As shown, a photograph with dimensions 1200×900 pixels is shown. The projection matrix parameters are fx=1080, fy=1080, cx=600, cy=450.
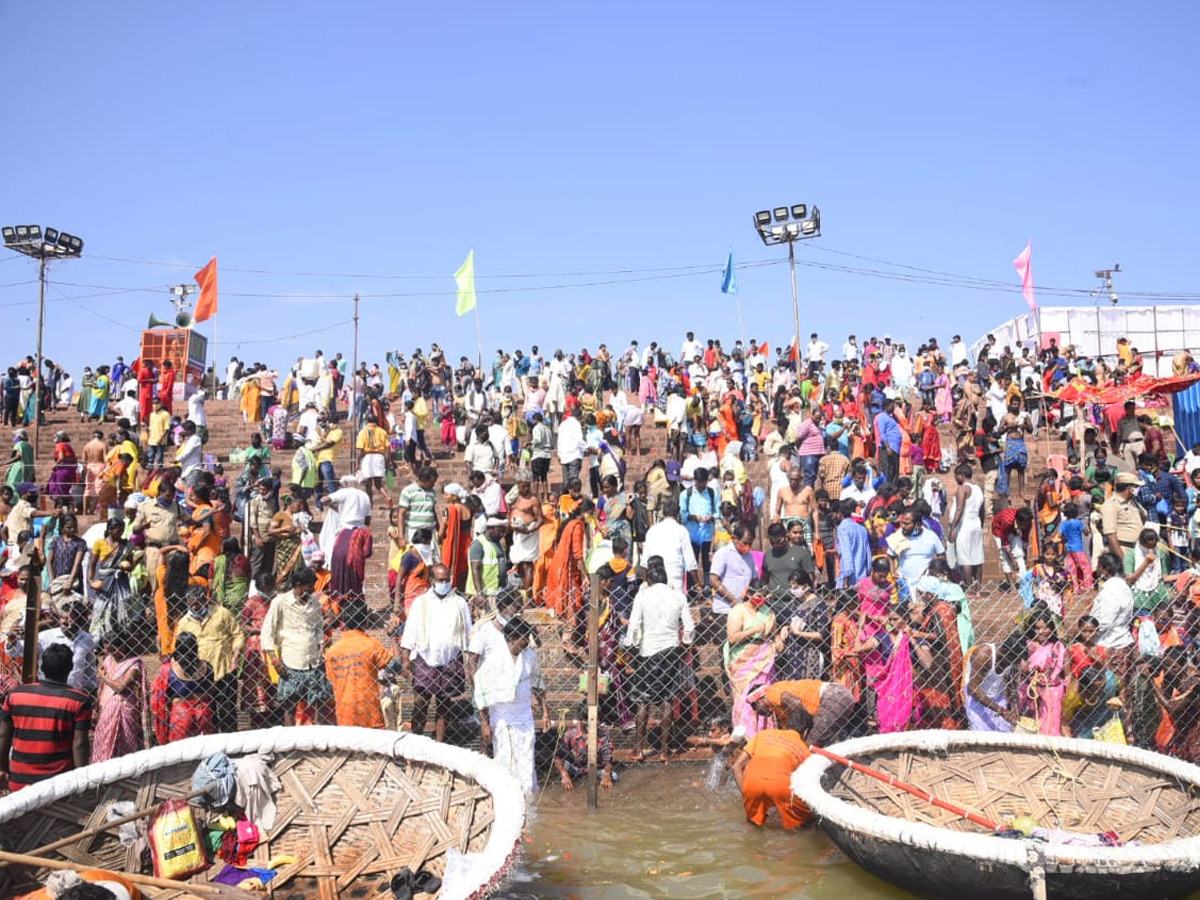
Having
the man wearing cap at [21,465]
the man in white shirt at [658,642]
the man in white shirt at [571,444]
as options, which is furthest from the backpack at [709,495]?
the man wearing cap at [21,465]

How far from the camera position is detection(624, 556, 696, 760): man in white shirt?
9.34m

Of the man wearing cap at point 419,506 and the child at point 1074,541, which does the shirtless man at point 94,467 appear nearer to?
the man wearing cap at point 419,506

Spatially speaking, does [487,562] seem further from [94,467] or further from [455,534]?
[94,467]

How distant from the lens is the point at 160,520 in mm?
12719

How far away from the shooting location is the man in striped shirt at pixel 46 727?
695 centimetres

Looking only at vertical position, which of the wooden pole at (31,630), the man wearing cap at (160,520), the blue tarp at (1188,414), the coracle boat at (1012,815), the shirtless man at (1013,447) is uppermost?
the blue tarp at (1188,414)

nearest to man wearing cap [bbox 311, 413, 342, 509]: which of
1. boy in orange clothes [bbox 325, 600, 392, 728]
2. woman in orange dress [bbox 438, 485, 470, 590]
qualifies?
woman in orange dress [bbox 438, 485, 470, 590]

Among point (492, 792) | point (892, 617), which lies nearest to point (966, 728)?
point (892, 617)

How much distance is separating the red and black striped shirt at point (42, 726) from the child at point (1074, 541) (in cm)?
977

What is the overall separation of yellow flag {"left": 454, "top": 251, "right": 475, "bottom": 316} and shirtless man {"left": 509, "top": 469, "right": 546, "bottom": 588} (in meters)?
12.5

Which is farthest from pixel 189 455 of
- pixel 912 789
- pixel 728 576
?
pixel 912 789

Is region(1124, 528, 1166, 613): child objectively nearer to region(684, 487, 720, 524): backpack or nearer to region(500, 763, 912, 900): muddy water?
region(684, 487, 720, 524): backpack

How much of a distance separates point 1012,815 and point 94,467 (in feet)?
46.4

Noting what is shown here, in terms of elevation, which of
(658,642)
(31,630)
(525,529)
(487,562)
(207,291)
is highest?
(207,291)
